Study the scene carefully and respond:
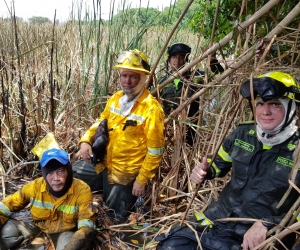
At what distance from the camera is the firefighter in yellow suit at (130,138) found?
3.20 metres

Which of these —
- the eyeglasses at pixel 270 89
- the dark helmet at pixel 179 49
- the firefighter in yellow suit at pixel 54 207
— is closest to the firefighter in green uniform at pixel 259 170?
the eyeglasses at pixel 270 89

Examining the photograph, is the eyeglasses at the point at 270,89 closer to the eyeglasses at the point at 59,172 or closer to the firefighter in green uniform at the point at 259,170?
the firefighter in green uniform at the point at 259,170

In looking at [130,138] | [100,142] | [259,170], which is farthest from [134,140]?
[259,170]

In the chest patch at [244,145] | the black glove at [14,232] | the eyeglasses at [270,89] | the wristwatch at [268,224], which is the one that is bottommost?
the black glove at [14,232]

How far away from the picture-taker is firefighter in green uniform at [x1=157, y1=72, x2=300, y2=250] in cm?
204

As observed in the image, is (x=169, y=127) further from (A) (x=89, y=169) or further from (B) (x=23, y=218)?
(B) (x=23, y=218)

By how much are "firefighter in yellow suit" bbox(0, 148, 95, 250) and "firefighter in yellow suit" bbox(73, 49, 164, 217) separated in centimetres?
61

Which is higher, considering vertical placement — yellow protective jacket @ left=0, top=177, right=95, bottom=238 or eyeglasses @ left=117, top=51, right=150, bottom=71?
eyeglasses @ left=117, top=51, right=150, bottom=71

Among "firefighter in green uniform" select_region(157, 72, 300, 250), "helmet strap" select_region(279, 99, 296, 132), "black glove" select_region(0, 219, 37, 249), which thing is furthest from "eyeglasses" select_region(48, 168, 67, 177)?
"helmet strap" select_region(279, 99, 296, 132)

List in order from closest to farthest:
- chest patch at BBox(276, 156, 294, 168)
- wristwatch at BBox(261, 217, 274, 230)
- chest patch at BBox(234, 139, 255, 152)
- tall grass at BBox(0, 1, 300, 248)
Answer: wristwatch at BBox(261, 217, 274, 230), chest patch at BBox(276, 156, 294, 168), chest patch at BBox(234, 139, 255, 152), tall grass at BBox(0, 1, 300, 248)

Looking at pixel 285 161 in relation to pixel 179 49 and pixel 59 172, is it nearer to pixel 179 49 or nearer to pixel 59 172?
pixel 59 172

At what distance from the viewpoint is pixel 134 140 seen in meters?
3.31

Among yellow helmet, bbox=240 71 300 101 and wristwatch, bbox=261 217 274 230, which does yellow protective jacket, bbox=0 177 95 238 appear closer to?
wristwatch, bbox=261 217 274 230

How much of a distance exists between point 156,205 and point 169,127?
911 mm
